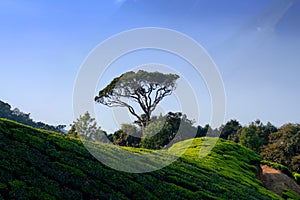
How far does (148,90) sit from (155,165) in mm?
36820

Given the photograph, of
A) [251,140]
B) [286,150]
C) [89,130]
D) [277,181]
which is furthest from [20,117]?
[277,181]

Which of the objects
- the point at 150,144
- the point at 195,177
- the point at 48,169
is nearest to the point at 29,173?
the point at 48,169

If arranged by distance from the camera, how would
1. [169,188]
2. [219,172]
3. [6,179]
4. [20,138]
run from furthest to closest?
[219,172] → [169,188] → [20,138] → [6,179]

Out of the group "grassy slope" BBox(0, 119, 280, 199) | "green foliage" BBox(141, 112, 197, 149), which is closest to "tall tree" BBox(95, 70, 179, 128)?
"green foliage" BBox(141, 112, 197, 149)

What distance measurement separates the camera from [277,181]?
39.1m

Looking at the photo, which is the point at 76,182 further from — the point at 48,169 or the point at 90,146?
the point at 90,146

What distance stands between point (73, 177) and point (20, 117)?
104 meters

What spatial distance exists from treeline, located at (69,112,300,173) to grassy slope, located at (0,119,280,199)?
106ft

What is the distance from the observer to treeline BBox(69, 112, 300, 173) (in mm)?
59156

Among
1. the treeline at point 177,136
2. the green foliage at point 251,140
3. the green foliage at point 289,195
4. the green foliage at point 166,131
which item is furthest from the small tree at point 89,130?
the green foliage at point 289,195

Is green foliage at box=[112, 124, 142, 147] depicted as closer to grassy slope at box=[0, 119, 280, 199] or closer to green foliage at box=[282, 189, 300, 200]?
green foliage at box=[282, 189, 300, 200]

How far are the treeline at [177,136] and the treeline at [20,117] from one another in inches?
1386

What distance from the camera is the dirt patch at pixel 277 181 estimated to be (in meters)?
37.0

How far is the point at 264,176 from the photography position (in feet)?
135
